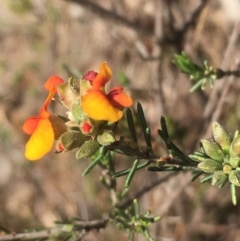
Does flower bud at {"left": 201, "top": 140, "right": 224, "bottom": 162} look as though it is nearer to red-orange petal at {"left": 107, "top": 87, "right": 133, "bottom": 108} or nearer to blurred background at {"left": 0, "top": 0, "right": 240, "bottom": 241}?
red-orange petal at {"left": 107, "top": 87, "right": 133, "bottom": 108}

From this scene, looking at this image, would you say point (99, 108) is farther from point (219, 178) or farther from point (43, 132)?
point (219, 178)

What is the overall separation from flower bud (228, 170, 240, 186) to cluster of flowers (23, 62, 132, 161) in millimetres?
249

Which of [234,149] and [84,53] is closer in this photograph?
[234,149]

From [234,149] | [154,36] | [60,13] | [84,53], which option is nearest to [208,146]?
[234,149]

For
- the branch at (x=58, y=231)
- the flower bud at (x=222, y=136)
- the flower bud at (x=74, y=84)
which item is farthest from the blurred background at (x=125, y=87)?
the flower bud at (x=74, y=84)

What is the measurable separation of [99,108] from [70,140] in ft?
0.40

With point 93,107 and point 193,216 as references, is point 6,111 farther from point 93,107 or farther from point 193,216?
point 93,107

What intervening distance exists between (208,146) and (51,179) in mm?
2517

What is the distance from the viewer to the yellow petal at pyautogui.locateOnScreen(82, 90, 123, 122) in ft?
2.49

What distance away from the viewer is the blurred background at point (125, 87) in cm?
200

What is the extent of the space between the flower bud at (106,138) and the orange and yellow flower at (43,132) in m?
0.08

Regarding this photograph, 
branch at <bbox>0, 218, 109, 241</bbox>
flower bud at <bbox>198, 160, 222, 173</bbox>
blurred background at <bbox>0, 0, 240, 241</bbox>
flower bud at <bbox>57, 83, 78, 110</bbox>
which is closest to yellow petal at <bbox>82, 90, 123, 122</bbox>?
flower bud at <bbox>57, 83, 78, 110</bbox>

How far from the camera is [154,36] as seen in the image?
6.48ft

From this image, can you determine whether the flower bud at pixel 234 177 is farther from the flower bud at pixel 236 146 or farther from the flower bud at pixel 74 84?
the flower bud at pixel 74 84
